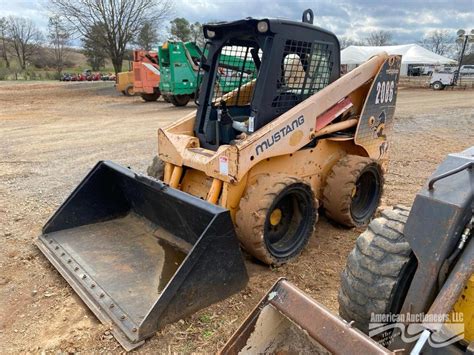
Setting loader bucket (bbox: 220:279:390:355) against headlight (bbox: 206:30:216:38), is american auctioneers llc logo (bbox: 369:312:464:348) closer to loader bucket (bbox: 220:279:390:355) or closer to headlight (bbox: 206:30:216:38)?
loader bucket (bbox: 220:279:390:355)

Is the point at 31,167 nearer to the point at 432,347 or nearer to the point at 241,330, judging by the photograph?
the point at 241,330

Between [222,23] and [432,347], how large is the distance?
10.3ft

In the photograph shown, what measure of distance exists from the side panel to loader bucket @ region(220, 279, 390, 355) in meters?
2.83

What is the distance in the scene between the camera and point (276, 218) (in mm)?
3703

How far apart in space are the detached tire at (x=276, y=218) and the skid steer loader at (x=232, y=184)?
10mm

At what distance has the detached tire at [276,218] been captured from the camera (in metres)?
3.33

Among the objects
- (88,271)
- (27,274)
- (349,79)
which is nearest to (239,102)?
(349,79)

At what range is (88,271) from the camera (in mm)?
3203

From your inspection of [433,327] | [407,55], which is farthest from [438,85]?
[433,327]

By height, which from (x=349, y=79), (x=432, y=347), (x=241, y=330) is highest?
(x=349, y=79)

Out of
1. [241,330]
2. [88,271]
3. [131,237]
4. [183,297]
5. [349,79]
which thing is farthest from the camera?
[349,79]

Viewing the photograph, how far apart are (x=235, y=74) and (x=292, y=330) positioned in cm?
312

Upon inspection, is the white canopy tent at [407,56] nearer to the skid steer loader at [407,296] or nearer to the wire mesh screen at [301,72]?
the wire mesh screen at [301,72]

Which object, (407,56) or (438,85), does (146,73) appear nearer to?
(438,85)
